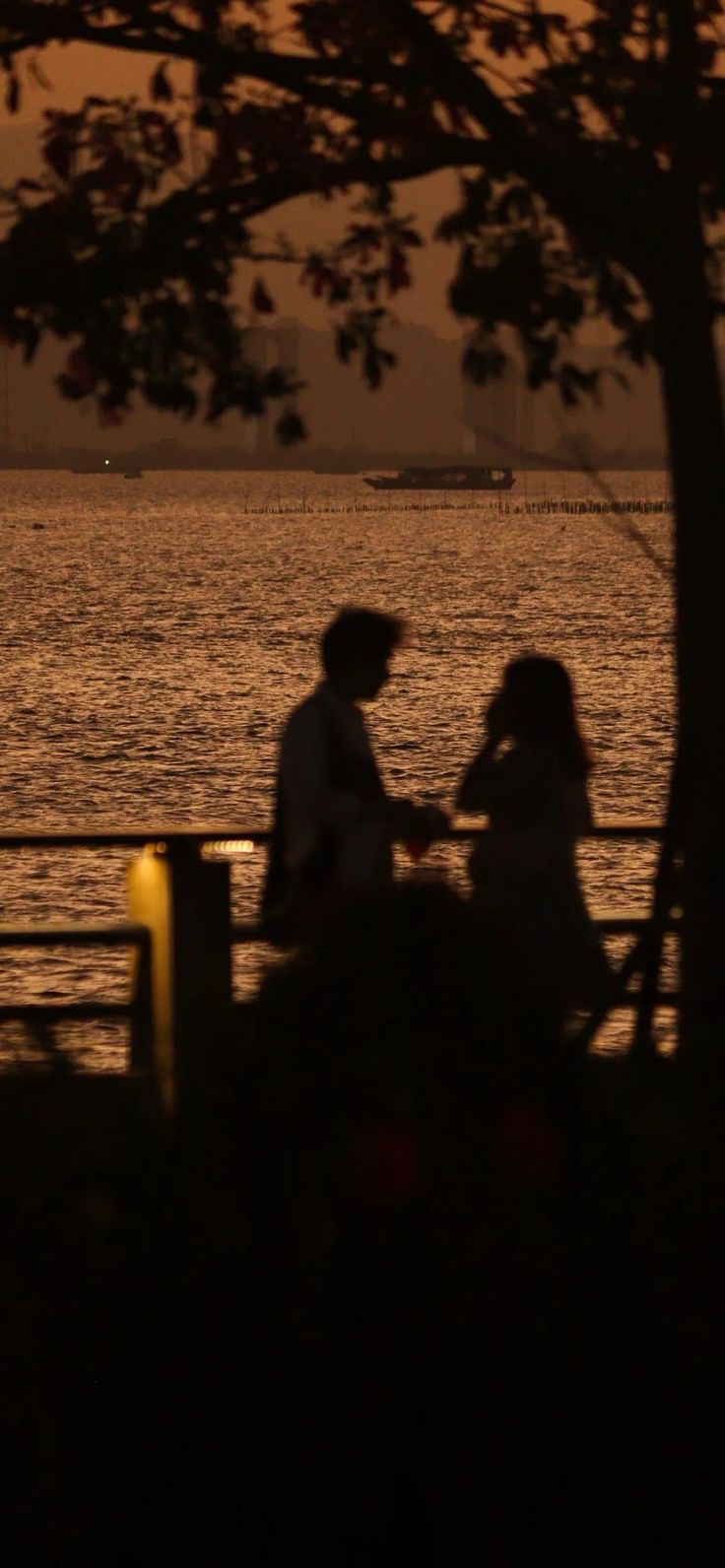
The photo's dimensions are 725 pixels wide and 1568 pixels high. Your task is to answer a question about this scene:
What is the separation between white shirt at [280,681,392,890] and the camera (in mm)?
6094

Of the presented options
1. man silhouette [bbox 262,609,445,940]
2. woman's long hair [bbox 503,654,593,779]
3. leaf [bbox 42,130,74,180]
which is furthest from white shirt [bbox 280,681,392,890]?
leaf [bbox 42,130,74,180]

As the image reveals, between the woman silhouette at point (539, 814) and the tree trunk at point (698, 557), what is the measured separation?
0.48 metres

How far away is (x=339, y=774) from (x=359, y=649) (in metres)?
0.38

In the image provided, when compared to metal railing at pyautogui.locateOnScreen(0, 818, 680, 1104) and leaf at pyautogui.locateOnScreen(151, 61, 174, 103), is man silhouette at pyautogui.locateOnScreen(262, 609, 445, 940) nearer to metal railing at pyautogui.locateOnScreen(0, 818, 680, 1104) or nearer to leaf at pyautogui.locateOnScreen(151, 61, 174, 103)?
metal railing at pyautogui.locateOnScreen(0, 818, 680, 1104)

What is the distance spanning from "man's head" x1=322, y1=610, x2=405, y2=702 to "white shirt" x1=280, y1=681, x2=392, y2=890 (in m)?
0.05

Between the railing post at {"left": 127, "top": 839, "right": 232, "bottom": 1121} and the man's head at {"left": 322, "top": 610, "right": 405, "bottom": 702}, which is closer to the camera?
the man's head at {"left": 322, "top": 610, "right": 405, "bottom": 702}

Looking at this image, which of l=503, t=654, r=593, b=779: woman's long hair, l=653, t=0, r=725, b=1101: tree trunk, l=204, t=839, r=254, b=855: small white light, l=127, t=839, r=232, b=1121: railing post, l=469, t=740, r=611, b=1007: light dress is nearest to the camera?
l=653, t=0, r=725, b=1101: tree trunk

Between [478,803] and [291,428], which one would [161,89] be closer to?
[291,428]

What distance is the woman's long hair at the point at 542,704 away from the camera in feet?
22.0

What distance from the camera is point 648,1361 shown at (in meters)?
3.69

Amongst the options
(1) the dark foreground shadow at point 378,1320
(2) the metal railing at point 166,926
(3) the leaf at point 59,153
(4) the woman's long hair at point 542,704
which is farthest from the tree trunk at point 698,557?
(1) the dark foreground shadow at point 378,1320

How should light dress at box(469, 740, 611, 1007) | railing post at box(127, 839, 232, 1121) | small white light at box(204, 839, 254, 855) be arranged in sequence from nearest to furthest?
light dress at box(469, 740, 611, 1007) < railing post at box(127, 839, 232, 1121) < small white light at box(204, 839, 254, 855)

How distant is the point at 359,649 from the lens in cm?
601

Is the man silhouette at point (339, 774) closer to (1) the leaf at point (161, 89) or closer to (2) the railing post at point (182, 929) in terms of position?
(2) the railing post at point (182, 929)
